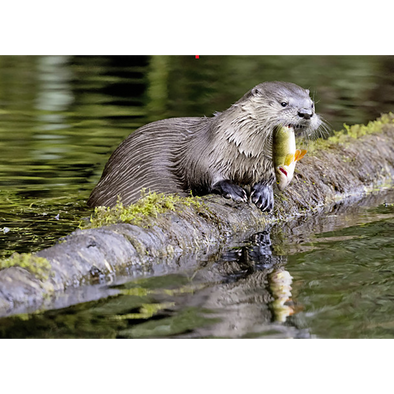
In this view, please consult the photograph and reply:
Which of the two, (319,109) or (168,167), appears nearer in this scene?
(168,167)

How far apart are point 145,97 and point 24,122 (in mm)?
2234

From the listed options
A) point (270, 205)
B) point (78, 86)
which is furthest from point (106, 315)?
point (78, 86)

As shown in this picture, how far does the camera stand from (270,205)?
5504 mm

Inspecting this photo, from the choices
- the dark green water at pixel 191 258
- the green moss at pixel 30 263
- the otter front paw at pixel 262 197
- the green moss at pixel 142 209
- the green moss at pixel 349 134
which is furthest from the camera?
the green moss at pixel 349 134

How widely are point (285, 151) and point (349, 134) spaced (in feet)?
7.73

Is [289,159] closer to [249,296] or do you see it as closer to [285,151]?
[285,151]

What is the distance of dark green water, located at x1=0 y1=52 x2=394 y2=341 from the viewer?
141 inches

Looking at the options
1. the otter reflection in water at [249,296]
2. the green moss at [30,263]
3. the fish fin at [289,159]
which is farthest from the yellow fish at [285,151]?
the green moss at [30,263]

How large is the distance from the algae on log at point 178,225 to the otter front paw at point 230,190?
0.06 m

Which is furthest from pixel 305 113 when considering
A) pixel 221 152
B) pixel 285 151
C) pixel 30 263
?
pixel 30 263

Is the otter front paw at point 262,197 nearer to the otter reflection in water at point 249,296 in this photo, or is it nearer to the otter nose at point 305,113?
the otter reflection in water at point 249,296

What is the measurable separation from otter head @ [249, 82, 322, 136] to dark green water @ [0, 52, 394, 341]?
770 mm

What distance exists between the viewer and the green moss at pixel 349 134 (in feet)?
23.0

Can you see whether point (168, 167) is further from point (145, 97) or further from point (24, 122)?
point (145, 97)
